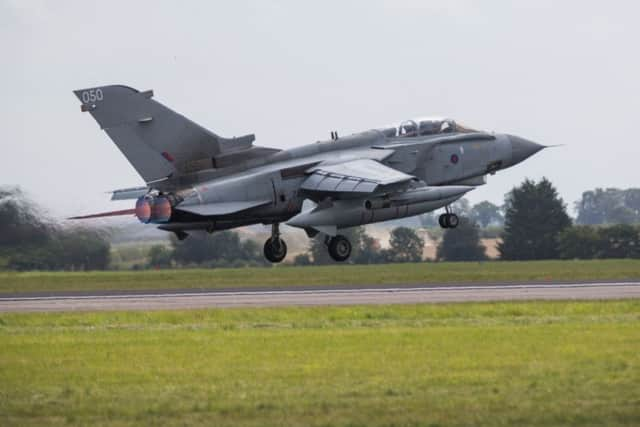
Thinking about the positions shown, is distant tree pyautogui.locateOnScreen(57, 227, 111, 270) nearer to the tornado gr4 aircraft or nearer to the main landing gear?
the tornado gr4 aircraft

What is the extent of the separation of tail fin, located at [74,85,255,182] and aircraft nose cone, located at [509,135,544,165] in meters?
9.88

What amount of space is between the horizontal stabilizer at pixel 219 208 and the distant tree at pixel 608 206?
65.8 meters

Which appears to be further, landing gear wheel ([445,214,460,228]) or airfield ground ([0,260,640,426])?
landing gear wheel ([445,214,460,228])

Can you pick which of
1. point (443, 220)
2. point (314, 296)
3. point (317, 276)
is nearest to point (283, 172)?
point (314, 296)

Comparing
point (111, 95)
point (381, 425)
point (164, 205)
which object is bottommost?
point (381, 425)

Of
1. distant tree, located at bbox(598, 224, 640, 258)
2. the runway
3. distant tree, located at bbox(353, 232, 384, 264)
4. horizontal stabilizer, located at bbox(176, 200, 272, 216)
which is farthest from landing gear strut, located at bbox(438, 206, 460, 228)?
distant tree, located at bbox(598, 224, 640, 258)

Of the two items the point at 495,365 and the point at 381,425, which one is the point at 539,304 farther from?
the point at 381,425

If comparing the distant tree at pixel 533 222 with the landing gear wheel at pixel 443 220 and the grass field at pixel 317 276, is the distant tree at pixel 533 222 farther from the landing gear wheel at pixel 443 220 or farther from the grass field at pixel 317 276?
the landing gear wheel at pixel 443 220

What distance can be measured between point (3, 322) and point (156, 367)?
795 centimetres

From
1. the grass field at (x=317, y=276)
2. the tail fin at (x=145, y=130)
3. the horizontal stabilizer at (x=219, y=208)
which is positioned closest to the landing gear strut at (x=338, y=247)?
the grass field at (x=317, y=276)

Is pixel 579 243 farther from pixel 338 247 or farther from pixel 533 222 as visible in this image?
pixel 338 247

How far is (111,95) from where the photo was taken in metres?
32.5

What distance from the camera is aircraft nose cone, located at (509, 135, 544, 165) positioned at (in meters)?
38.1

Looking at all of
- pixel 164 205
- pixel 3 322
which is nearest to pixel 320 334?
pixel 3 322
